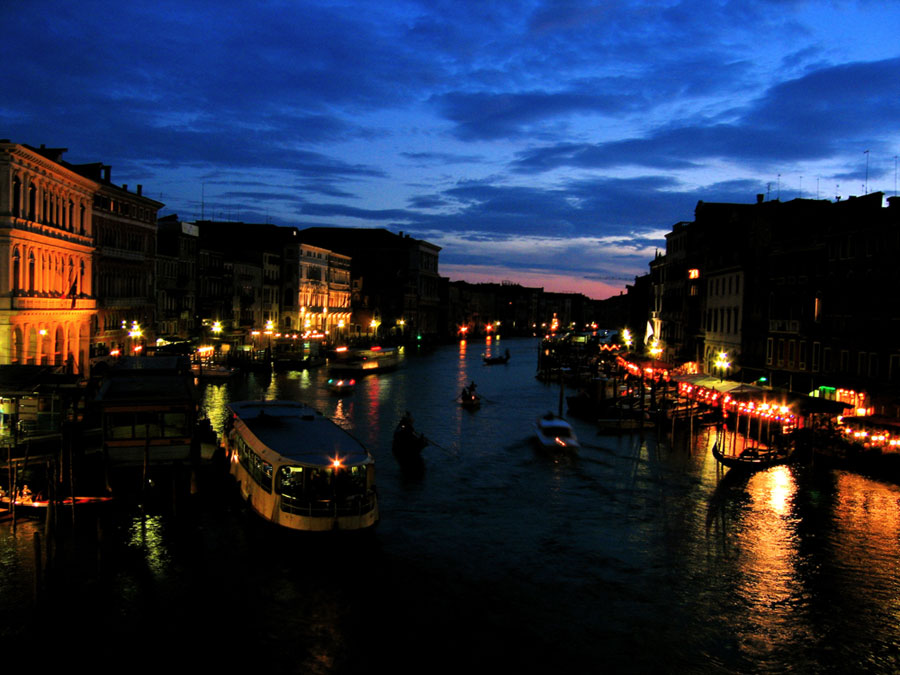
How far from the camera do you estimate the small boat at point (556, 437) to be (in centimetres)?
3456

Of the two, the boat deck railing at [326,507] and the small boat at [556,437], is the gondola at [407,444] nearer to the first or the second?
the small boat at [556,437]

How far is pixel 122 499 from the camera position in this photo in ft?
77.0

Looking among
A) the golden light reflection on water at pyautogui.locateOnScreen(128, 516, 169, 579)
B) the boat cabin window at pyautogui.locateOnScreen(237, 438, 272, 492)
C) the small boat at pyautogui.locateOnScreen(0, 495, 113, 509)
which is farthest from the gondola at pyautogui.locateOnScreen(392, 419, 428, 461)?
the small boat at pyautogui.locateOnScreen(0, 495, 113, 509)

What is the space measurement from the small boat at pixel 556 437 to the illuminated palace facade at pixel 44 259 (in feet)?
65.5

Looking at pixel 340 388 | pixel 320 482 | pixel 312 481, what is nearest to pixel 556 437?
pixel 320 482

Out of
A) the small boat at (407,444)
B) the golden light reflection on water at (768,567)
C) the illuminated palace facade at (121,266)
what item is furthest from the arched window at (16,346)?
the golden light reflection on water at (768,567)

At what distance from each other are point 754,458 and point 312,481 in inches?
687

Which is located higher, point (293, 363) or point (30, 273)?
point (30, 273)

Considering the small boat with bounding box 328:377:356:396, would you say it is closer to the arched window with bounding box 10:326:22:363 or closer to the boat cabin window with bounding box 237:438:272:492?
the arched window with bounding box 10:326:22:363

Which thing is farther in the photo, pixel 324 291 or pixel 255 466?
pixel 324 291

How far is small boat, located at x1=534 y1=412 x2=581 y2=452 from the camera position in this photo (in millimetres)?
34562

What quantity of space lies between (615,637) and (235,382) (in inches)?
1845

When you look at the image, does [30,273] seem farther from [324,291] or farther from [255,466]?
[324,291]

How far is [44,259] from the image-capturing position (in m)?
40.3
